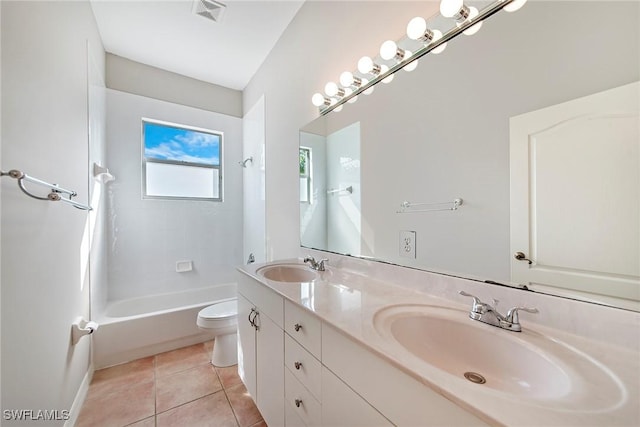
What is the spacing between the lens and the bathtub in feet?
6.54

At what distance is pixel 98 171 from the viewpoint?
2014mm

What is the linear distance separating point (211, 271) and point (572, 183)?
3.20 m

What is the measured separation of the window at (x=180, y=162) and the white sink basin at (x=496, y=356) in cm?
286

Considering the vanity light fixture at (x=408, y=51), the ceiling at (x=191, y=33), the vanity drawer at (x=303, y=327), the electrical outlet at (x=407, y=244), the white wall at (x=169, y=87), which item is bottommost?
the vanity drawer at (x=303, y=327)

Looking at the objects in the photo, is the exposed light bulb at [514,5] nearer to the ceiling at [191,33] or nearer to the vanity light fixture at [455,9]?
the vanity light fixture at [455,9]

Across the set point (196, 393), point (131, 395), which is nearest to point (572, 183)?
point (196, 393)

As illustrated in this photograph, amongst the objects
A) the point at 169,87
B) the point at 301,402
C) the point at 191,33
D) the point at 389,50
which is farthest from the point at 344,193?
the point at 169,87

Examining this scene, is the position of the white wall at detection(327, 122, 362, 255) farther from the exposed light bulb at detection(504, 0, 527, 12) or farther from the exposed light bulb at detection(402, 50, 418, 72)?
the exposed light bulb at detection(504, 0, 527, 12)

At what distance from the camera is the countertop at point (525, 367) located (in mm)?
410

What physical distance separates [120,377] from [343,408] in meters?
2.04

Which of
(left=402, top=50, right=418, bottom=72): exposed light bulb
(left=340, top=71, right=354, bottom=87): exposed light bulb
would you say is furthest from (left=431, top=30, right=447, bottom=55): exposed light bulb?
(left=340, top=71, right=354, bottom=87): exposed light bulb

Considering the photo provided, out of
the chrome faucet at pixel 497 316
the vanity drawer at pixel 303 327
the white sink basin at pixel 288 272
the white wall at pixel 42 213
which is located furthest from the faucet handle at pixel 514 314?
the white wall at pixel 42 213

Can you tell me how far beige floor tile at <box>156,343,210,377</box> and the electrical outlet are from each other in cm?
191

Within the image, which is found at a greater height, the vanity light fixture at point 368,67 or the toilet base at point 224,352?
the vanity light fixture at point 368,67
